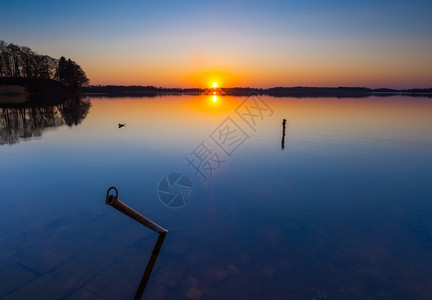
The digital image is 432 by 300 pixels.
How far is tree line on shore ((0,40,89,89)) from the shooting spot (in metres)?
118

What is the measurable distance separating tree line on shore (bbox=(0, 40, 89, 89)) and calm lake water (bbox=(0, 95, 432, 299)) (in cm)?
13073

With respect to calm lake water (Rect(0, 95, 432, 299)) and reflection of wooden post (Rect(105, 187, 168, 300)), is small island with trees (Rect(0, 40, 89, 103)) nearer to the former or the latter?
calm lake water (Rect(0, 95, 432, 299))

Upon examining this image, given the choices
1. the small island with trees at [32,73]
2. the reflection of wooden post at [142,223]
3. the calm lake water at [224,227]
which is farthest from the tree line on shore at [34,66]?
the reflection of wooden post at [142,223]

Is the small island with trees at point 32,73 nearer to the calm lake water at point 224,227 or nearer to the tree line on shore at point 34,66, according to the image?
the tree line on shore at point 34,66

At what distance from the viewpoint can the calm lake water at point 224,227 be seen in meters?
8.12

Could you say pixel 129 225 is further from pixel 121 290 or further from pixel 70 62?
pixel 70 62

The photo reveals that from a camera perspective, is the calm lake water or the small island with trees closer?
the calm lake water

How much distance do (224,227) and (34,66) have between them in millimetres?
158334

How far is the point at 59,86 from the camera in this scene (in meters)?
134

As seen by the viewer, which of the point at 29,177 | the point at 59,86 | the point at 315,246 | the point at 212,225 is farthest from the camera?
the point at 59,86

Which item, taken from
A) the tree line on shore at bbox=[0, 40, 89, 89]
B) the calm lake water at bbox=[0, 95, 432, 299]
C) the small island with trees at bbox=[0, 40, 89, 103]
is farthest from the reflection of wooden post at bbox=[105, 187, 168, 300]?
the tree line on shore at bbox=[0, 40, 89, 89]

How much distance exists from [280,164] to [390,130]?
1178 inches

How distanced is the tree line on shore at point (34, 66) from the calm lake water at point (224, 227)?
130732mm

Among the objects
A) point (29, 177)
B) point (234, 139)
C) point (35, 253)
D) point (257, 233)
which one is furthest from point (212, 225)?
point (234, 139)
